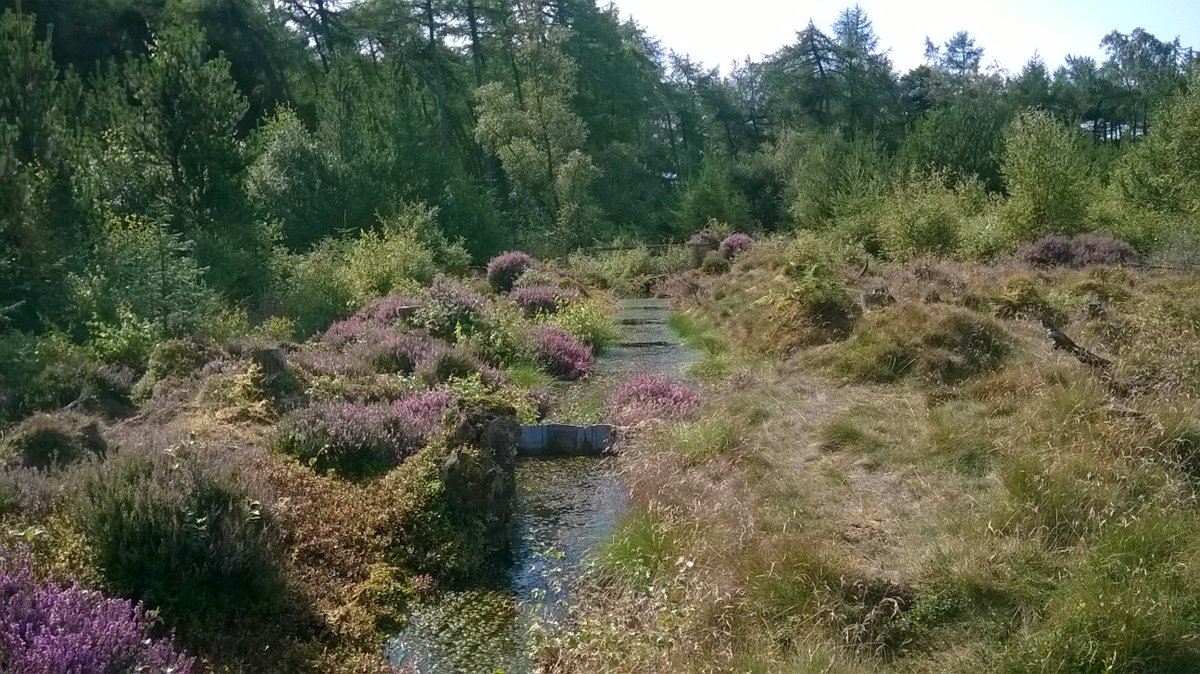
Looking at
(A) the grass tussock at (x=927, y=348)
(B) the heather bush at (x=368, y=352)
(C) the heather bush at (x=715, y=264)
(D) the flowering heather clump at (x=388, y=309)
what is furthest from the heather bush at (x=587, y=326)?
(C) the heather bush at (x=715, y=264)

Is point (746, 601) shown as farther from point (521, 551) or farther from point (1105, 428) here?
point (1105, 428)

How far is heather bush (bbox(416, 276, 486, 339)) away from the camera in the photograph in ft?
45.6

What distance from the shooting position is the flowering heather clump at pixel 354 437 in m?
7.38

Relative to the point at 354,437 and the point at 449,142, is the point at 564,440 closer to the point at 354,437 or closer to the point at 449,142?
the point at 354,437

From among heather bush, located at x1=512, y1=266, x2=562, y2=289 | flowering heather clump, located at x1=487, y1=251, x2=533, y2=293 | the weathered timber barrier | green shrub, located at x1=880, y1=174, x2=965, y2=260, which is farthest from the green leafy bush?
the weathered timber barrier

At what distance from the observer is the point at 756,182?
153 ft

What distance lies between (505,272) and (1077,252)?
1418 centimetres

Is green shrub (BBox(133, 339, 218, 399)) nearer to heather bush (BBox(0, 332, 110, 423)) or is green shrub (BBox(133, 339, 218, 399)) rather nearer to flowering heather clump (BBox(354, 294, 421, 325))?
heather bush (BBox(0, 332, 110, 423))

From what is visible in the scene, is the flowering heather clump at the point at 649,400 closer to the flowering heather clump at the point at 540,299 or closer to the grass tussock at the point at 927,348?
the grass tussock at the point at 927,348

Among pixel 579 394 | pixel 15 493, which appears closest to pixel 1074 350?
pixel 579 394

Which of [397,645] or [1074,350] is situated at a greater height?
[1074,350]

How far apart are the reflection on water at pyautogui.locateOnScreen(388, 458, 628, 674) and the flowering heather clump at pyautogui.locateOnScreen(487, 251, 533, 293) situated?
14.2m

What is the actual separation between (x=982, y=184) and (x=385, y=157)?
19.7 metres

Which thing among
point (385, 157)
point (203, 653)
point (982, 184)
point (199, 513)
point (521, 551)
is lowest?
point (521, 551)
